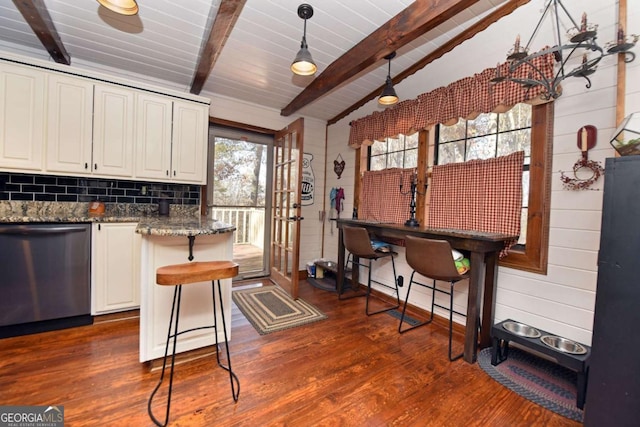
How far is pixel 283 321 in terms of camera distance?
8.75 ft

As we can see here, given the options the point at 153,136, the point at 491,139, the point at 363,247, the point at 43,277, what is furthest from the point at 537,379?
the point at 153,136

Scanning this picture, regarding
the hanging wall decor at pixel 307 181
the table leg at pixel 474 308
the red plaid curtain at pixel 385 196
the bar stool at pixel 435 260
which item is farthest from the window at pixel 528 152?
the hanging wall decor at pixel 307 181

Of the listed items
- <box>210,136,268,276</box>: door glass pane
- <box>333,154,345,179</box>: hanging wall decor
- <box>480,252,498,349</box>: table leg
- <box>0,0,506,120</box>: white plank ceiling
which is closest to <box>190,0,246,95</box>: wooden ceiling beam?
<box>0,0,506,120</box>: white plank ceiling

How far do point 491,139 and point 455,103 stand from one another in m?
0.48

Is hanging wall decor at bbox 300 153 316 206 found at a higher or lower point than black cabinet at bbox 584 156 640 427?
higher

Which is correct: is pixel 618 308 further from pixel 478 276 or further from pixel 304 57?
pixel 304 57

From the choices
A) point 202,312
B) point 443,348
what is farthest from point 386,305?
point 202,312

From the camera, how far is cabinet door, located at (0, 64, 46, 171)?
7.57 ft

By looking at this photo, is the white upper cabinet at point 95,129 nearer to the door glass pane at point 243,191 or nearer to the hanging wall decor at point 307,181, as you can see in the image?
the door glass pane at point 243,191

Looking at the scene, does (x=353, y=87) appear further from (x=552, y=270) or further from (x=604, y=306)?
(x=604, y=306)

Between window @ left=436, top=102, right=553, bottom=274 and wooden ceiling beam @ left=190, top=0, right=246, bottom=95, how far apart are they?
2.31 m

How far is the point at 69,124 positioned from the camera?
2539 mm

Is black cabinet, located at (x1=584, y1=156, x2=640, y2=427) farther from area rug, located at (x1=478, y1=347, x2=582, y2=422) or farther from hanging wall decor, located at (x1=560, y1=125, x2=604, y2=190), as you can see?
hanging wall decor, located at (x1=560, y1=125, x2=604, y2=190)

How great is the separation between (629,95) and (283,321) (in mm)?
3069
